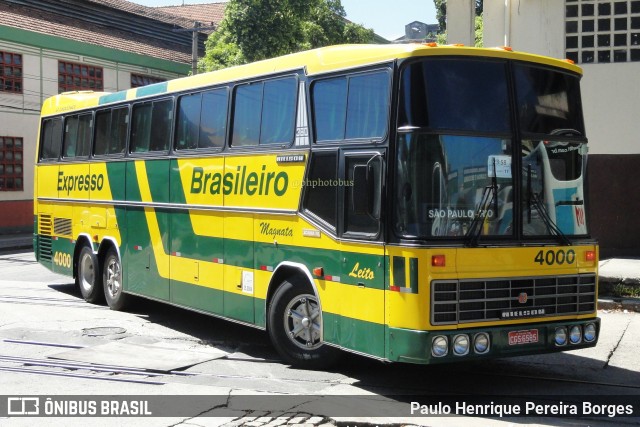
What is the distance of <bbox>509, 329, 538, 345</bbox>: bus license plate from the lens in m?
7.81

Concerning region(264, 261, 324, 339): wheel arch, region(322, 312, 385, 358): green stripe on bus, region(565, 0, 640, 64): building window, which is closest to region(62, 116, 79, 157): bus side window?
region(264, 261, 324, 339): wheel arch

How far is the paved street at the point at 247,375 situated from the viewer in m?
7.37

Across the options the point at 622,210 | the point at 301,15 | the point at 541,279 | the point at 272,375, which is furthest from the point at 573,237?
the point at 301,15

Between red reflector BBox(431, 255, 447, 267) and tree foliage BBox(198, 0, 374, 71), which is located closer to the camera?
red reflector BBox(431, 255, 447, 267)

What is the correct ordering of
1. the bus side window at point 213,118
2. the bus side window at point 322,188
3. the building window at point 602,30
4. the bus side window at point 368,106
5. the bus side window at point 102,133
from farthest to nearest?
1. the building window at point 602,30
2. the bus side window at point 102,133
3. the bus side window at point 213,118
4. the bus side window at point 322,188
5. the bus side window at point 368,106

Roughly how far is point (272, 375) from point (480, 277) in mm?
2645

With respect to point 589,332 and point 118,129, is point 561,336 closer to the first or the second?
point 589,332

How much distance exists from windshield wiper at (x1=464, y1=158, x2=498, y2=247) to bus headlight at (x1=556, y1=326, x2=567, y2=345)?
1.34 meters

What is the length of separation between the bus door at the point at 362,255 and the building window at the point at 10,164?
85.4 feet

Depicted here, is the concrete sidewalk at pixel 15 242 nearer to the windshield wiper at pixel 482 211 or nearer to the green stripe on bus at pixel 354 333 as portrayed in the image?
the green stripe on bus at pixel 354 333

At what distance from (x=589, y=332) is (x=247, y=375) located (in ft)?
11.6

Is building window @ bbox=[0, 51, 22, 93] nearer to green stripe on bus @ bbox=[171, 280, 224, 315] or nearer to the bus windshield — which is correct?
green stripe on bus @ bbox=[171, 280, 224, 315]

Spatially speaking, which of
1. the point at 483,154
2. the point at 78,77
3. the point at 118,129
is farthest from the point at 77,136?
the point at 78,77

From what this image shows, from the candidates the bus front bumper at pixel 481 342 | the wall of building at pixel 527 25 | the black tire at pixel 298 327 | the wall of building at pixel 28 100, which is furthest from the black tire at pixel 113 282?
the wall of building at pixel 28 100
